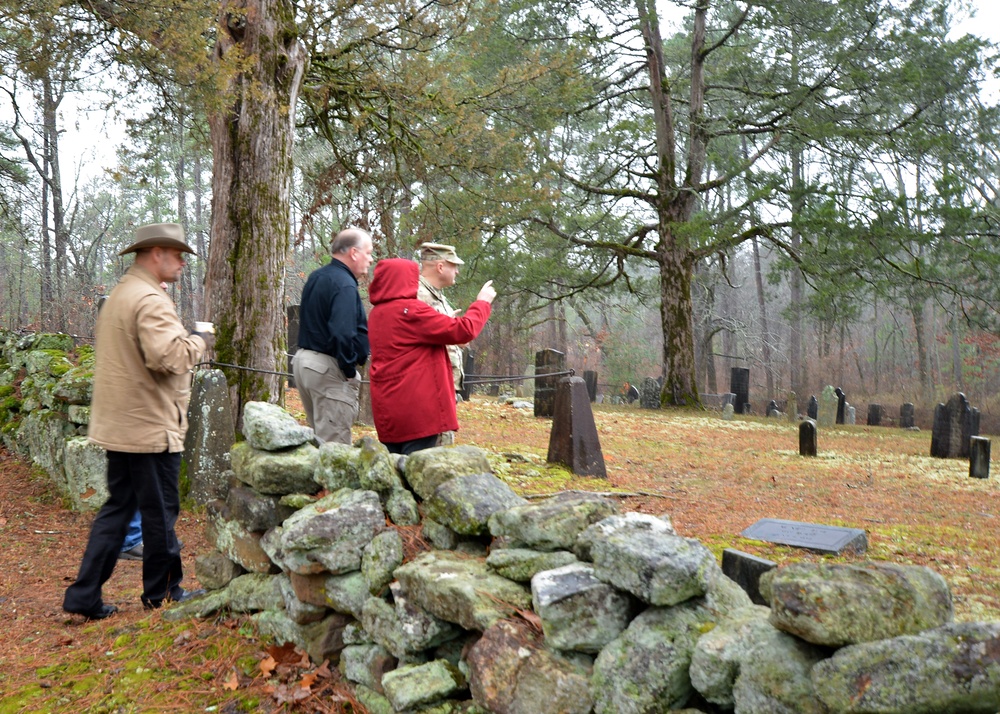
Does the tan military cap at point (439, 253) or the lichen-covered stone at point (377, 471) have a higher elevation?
the tan military cap at point (439, 253)

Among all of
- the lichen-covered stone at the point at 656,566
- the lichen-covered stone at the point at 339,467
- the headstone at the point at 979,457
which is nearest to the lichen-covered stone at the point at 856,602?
the lichen-covered stone at the point at 656,566

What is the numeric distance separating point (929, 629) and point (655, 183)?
18483 mm

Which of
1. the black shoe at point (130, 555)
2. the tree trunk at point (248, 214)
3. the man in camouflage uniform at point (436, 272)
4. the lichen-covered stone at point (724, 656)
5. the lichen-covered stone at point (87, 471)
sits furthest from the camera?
the tree trunk at point (248, 214)

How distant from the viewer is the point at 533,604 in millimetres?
2705

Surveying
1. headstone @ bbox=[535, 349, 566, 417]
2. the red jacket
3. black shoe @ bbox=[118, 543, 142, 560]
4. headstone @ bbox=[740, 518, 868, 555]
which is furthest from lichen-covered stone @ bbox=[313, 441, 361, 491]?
headstone @ bbox=[535, 349, 566, 417]

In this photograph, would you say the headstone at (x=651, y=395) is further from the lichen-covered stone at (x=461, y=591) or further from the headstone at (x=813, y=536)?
the lichen-covered stone at (x=461, y=591)

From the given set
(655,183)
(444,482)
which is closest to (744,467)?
(444,482)

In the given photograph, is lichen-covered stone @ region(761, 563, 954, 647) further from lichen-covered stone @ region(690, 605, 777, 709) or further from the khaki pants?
the khaki pants

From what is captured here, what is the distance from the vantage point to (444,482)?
356 cm

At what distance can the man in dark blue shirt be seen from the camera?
16.5 ft

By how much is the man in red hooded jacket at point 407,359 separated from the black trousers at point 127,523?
4.00 feet

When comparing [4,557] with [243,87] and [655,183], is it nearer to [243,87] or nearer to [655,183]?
[243,87]

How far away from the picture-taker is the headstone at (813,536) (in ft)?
15.0

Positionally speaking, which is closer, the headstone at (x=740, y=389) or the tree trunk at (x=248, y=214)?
the tree trunk at (x=248, y=214)
